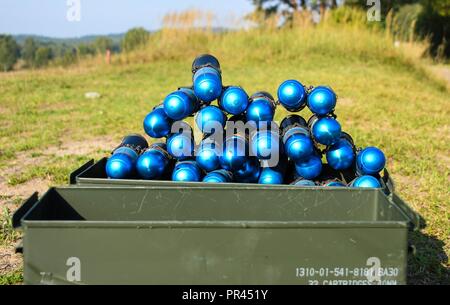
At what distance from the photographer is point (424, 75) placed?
15203 millimetres

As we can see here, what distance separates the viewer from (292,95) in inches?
158

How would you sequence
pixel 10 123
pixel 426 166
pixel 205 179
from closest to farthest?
pixel 205 179 < pixel 426 166 < pixel 10 123

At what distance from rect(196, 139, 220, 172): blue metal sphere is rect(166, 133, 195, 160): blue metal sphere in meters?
0.13

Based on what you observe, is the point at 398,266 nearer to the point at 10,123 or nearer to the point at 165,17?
the point at 10,123

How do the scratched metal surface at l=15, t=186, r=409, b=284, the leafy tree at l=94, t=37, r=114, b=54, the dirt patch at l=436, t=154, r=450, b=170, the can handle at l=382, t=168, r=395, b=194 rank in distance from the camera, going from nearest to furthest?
the scratched metal surface at l=15, t=186, r=409, b=284
the can handle at l=382, t=168, r=395, b=194
the dirt patch at l=436, t=154, r=450, b=170
the leafy tree at l=94, t=37, r=114, b=54

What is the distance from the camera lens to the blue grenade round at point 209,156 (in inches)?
147

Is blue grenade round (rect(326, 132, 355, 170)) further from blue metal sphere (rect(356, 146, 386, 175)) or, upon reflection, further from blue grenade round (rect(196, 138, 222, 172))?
blue grenade round (rect(196, 138, 222, 172))

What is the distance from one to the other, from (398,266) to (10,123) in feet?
27.5

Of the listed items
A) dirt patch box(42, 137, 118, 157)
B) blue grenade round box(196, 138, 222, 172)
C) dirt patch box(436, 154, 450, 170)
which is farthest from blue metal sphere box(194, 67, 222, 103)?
dirt patch box(436, 154, 450, 170)

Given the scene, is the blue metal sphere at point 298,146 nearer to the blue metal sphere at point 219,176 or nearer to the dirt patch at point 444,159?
the blue metal sphere at point 219,176

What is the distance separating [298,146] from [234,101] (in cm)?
63

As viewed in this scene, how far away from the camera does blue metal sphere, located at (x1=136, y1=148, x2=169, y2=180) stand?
3.80 metres

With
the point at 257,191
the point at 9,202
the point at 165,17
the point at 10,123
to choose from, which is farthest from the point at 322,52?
the point at 257,191

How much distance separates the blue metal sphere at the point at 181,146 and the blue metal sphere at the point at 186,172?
0.08 m
